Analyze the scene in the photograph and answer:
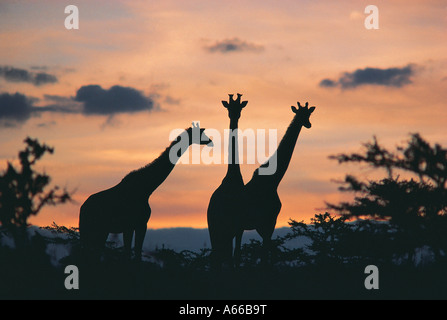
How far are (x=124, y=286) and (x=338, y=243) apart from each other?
576 centimetres

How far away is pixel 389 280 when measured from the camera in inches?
603

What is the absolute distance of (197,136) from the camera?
17.9 metres

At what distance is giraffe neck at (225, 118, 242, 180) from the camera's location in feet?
56.5

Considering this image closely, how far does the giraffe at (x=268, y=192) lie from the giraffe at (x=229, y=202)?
0.25 meters

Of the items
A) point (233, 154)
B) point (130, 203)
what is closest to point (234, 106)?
point (233, 154)

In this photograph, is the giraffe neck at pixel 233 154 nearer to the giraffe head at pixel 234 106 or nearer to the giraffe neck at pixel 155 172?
the giraffe head at pixel 234 106

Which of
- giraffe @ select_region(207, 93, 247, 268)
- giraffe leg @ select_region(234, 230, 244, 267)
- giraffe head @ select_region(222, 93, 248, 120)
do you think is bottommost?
giraffe leg @ select_region(234, 230, 244, 267)

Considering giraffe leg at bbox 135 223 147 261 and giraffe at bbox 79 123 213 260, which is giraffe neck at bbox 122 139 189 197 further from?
giraffe leg at bbox 135 223 147 261

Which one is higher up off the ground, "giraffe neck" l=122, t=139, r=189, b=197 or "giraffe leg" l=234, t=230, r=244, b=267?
"giraffe neck" l=122, t=139, r=189, b=197

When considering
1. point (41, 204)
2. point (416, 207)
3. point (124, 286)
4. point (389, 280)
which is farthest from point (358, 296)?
point (41, 204)

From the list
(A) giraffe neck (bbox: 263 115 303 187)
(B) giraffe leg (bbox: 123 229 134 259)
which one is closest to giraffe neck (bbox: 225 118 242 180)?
(A) giraffe neck (bbox: 263 115 303 187)

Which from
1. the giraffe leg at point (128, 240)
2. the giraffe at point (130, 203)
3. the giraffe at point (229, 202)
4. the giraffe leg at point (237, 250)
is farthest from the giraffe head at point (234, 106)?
the giraffe leg at point (128, 240)

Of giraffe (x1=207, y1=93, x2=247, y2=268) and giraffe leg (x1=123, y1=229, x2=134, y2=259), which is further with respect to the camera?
giraffe (x1=207, y1=93, x2=247, y2=268)
